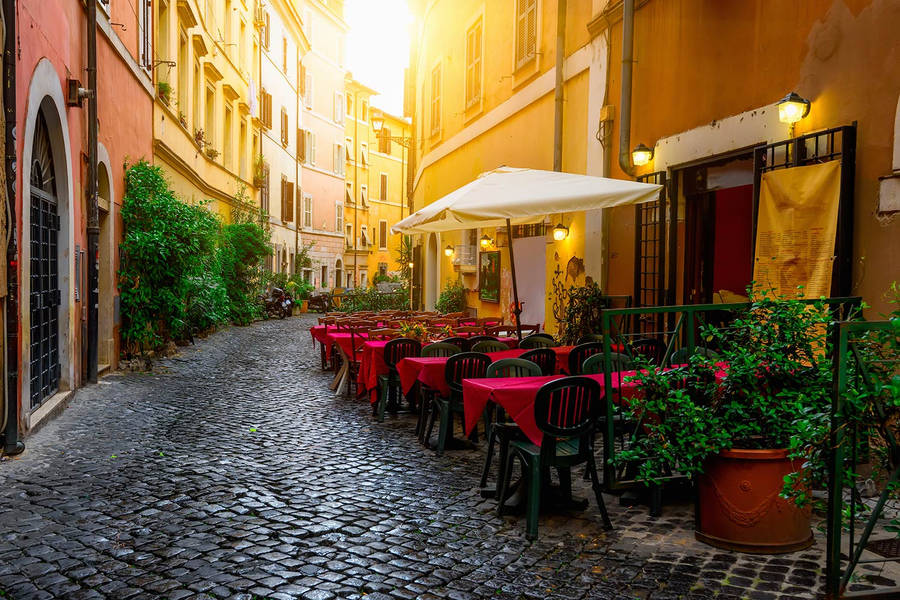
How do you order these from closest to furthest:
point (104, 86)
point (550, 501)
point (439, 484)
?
point (550, 501)
point (439, 484)
point (104, 86)

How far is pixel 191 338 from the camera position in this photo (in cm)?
1440

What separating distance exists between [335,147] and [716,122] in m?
33.3

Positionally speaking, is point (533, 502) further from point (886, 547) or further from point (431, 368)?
point (431, 368)

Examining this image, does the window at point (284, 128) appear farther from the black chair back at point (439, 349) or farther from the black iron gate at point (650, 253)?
the black chair back at point (439, 349)

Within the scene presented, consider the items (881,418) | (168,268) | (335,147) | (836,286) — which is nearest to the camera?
(881,418)

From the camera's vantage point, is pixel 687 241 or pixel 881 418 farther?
pixel 687 241

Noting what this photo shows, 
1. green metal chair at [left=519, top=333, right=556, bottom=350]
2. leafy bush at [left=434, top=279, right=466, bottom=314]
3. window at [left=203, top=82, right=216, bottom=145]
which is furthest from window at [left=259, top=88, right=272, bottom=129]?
green metal chair at [left=519, top=333, right=556, bottom=350]

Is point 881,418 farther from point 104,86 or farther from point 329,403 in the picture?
point 104,86

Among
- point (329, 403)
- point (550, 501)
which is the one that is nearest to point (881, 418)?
point (550, 501)

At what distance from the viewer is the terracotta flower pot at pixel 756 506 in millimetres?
3814

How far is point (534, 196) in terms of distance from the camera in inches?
284

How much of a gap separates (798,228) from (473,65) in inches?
430

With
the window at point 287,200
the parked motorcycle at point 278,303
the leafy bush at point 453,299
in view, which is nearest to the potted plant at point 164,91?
the leafy bush at point 453,299

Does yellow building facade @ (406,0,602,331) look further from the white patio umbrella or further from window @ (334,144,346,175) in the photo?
window @ (334,144,346,175)
